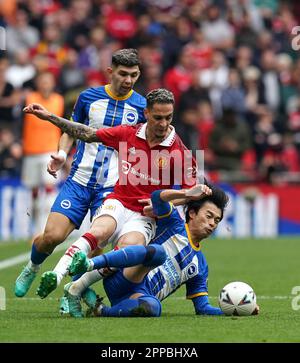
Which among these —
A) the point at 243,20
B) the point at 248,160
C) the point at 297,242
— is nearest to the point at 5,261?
the point at 297,242

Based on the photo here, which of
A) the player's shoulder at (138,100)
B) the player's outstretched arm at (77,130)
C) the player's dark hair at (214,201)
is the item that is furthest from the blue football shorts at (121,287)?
the player's shoulder at (138,100)

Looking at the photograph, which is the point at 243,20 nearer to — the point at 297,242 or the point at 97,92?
the point at 297,242

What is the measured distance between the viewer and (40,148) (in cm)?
1812

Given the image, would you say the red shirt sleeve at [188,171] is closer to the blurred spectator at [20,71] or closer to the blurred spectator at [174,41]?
the blurred spectator at [20,71]

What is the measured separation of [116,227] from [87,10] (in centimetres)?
1441

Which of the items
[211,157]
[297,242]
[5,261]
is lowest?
[5,261]

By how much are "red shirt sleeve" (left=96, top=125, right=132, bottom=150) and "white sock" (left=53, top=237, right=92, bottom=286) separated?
3.09 feet

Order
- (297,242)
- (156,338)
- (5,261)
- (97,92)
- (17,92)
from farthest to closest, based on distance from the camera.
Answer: (17,92)
(297,242)
(5,261)
(97,92)
(156,338)

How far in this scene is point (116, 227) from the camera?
9.29 m

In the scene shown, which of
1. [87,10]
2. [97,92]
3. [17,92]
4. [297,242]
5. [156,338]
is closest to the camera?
[156,338]

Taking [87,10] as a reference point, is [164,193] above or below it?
below

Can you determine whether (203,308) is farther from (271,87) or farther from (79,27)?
(79,27)

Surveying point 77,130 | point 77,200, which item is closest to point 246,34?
point 77,200

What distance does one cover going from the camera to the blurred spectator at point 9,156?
19453mm
